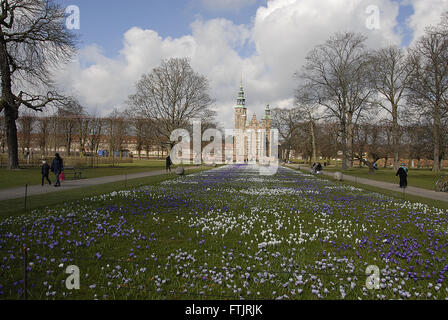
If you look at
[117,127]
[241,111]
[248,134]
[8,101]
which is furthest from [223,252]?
[241,111]

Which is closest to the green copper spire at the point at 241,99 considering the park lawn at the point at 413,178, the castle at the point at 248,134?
the castle at the point at 248,134

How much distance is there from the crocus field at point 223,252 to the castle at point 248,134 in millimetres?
105998

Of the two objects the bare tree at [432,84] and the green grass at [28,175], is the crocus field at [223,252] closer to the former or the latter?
the green grass at [28,175]

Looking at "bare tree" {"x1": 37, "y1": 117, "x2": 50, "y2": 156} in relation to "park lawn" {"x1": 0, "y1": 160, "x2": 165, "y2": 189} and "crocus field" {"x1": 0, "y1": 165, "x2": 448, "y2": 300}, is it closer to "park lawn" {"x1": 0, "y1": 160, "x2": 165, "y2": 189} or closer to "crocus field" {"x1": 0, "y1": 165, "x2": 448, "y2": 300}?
"park lawn" {"x1": 0, "y1": 160, "x2": 165, "y2": 189}

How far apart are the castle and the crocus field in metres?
106

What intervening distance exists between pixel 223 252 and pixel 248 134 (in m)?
133

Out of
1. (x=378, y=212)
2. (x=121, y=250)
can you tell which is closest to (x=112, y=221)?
(x=121, y=250)

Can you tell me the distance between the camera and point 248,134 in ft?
451

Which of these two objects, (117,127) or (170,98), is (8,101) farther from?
(117,127)

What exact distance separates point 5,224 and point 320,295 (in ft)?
27.0

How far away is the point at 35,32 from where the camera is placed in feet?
93.1

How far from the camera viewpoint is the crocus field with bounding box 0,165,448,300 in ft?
14.6

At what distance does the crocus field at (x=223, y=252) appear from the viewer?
4.44 m

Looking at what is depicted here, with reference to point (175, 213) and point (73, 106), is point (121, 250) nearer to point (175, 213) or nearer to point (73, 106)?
point (175, 213)
